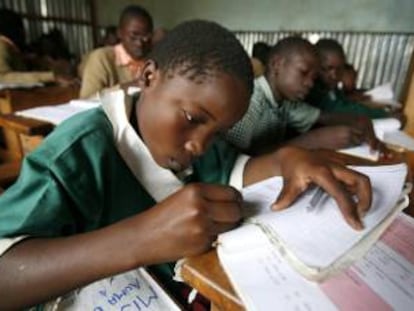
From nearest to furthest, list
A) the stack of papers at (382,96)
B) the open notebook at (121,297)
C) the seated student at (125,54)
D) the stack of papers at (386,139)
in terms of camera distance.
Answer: the open notebook at (121,297) < the stack of papers at (386,139) < the seated student at (125,54) < the stack of papers at (382,96)

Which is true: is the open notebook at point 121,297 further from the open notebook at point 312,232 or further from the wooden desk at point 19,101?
the wooden desk at point 19,101

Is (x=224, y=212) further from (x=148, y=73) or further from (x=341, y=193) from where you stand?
(x=148, y=73)

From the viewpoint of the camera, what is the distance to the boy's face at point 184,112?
Result: 526 millimetres

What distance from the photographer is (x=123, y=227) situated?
0.38m

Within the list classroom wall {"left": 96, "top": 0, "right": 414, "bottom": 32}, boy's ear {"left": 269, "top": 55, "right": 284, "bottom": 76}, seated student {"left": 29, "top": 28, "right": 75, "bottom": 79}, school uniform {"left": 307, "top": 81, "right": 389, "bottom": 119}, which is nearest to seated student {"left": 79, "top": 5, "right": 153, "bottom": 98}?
boy's ear {"left": 269, "top": 55, "right": 284, "bottom": 76}

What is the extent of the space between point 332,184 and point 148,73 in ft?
1.20

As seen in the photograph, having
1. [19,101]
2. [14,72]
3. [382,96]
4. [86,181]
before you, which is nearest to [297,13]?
[382,96]

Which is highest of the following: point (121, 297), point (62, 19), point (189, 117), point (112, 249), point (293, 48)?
point (62, 19)

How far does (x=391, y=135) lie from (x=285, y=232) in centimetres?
100

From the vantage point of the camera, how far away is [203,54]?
1.77 feet

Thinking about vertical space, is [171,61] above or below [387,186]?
above

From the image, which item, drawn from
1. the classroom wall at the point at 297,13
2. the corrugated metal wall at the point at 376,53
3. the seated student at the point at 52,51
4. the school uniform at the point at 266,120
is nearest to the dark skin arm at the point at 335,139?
the school uniform at the point at 266,120

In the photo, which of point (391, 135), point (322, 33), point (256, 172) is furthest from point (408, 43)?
point (256, 172)

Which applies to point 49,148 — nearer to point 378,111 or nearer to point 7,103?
point 7,103
